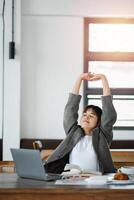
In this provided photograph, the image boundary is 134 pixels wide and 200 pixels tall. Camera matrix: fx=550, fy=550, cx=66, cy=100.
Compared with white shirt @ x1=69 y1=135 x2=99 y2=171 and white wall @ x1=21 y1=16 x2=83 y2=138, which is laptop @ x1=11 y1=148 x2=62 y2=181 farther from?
white wall @ x1=21 y1=16 x2=83 y2=138

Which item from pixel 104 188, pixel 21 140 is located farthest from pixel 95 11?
pixel 104 188

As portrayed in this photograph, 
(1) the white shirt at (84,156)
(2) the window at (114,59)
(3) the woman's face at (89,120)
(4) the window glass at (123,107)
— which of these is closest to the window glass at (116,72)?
(2) the window at (114,59)

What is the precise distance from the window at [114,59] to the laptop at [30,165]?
12.5ft

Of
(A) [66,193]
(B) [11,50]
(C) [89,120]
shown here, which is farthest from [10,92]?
(A) [66,193]

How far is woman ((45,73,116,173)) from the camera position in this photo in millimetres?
3918

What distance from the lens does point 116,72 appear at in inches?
284

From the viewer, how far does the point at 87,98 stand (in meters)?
7.16

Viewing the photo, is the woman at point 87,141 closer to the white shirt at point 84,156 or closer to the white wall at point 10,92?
the white shirt at point 84,156

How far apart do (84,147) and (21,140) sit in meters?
3.09

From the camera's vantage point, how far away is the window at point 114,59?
7133 mm

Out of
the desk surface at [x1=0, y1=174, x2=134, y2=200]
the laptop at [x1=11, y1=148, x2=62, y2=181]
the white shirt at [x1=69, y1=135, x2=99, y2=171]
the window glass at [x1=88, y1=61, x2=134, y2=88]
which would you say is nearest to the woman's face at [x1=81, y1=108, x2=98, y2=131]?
the white shirt at [x1=69, y1=135, x2=99, y2=171]

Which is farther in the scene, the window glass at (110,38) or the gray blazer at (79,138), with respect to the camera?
the window glass at (110,38)

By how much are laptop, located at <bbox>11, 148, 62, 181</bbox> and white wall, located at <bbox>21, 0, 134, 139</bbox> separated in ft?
12.2

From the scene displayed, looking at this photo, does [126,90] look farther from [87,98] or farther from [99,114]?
[99,114]
